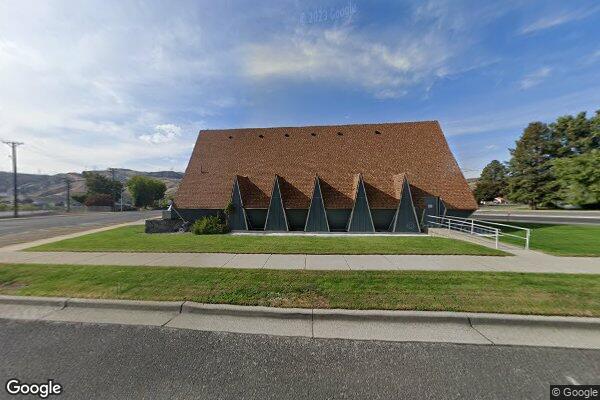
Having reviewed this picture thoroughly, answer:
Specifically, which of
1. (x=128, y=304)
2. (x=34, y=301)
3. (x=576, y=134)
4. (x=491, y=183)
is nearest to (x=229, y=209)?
(x=34, y=301)

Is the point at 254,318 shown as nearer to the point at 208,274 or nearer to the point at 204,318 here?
the point at 204,318

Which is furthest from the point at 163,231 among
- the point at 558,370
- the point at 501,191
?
the point at 501,191

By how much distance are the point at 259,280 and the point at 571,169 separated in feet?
148

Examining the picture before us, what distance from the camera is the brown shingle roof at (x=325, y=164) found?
17.8 meters

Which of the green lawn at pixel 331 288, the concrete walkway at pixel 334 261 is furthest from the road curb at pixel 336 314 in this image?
the concrete walkway at pixel 334 261

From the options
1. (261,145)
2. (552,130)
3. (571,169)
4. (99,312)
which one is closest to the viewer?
(99,312)

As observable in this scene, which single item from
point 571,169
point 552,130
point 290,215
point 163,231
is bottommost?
point 163,231

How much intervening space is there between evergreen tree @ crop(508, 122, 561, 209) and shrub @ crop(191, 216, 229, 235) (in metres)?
47.2

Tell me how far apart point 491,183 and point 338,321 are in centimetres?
6940

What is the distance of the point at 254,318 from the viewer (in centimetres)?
446

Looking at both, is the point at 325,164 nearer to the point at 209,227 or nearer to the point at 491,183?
the point at 209,227

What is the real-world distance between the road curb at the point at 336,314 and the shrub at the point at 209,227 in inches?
431

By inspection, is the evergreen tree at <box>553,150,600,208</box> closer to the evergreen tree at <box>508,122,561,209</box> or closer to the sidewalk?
the evergreen tree at <box>508,122,561,209</box>

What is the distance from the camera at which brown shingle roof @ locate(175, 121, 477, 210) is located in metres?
17.8
